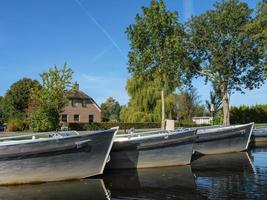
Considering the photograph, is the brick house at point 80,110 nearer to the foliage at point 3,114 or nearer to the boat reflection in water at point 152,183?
the foliage at point 3,114

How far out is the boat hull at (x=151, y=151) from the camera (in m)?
18.6

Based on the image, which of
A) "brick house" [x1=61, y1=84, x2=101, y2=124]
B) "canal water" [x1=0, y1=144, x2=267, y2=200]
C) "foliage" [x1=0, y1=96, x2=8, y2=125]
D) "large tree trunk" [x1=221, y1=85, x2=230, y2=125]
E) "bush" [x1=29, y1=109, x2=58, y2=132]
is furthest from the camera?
"foliage" [x1=0, y1=96, x2=8, y2=125]

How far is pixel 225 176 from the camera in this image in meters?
16.6

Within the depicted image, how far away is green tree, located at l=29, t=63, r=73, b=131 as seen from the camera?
129 ft

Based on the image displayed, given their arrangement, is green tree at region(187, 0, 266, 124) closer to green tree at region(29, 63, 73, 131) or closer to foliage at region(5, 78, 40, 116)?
green tree at region(29, 63, 73, 131)

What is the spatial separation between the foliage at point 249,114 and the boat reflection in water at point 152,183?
46.1 m

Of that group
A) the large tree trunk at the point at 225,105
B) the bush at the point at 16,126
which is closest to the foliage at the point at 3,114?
the bush at the point at 16,126

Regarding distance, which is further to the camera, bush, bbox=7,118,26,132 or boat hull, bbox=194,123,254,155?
bush, bbox=7,118,26,132

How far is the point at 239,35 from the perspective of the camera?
144ft

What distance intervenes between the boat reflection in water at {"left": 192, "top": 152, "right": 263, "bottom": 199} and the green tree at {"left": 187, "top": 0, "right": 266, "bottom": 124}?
22196 millimetres

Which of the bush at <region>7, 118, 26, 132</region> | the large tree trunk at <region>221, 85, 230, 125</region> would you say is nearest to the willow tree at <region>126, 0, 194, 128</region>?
the large tree trunk at <region>221, 85, 230, 125</region>

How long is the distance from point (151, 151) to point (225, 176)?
3620 mm

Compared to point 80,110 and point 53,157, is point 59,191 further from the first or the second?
point 80,110

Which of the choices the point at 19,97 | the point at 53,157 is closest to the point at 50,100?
the point at 53,157
